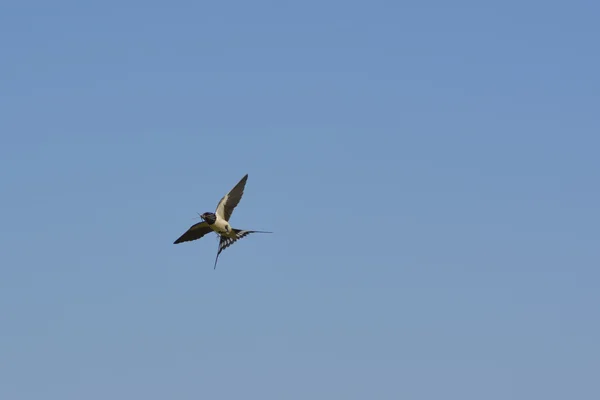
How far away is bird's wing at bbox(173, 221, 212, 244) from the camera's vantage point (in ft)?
244

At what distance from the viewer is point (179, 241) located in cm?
7544

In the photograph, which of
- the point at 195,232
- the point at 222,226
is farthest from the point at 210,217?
the point at 195,232

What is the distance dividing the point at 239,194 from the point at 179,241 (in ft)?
13.7

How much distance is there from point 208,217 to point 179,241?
3056 millimetres

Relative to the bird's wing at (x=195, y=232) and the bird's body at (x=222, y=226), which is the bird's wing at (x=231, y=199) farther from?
the bird's wing at (x=195, y=232)

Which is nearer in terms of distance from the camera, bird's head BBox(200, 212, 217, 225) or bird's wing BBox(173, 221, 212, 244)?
bird's head BBox(200, 212, 217, 225)

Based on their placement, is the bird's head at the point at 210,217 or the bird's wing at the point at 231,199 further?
the bird's wing at the point at 231,199

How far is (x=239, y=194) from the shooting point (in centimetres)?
7325

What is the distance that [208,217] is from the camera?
73.0m

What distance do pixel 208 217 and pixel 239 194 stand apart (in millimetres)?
1719

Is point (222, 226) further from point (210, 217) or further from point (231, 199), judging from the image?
point (231, 199)

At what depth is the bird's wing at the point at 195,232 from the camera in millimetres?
74438

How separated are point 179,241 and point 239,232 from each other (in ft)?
12.1

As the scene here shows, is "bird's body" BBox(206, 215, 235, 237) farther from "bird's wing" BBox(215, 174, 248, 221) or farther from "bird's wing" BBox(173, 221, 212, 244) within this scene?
"bird's wing" BBox(173, 221, 212, 244)
